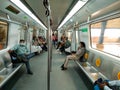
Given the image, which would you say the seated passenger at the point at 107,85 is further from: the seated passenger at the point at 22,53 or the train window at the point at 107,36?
the seated passenger at the point at 22,53

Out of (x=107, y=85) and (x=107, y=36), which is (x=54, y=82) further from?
(x=107, y=85)

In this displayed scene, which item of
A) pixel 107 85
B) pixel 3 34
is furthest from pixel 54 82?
pixel 107 85

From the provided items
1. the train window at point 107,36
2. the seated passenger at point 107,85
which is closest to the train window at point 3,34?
the train window at point 107,36

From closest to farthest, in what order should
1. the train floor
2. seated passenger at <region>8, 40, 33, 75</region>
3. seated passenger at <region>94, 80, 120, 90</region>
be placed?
seated passenger at <region>94, 80, 120, 90</region>, the train floor, seated passenger at <region>8, 40, 33, 75</region>

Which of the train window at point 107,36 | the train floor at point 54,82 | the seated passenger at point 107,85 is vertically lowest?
the train floor at point 54,82

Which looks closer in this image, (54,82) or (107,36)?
(54,82)

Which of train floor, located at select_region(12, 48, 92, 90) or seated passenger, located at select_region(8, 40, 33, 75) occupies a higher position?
seated passenger, located at select_region(8, 40, 33, 75)

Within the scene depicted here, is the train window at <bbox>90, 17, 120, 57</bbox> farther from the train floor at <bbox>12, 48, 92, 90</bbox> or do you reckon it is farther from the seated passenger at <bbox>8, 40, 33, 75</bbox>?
the seated passenger at <bbox>8, 40, 33, 75</bbox>

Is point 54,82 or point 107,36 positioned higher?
point 107,36

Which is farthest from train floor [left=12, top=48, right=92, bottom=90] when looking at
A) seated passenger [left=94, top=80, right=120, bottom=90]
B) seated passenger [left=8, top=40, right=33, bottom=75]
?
seated passenger [left=94, top=80, right=120, bottom=90]

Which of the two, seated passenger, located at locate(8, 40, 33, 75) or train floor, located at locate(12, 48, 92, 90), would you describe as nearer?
train floor, located at locate(12, 48, 92, 90)

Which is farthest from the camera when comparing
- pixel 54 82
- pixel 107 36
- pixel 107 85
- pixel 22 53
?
pixel 22 53

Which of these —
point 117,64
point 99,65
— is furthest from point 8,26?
point 117,64

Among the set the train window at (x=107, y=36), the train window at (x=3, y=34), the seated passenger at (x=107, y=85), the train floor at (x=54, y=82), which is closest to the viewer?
the seated passenger at (x=107, y=85)
